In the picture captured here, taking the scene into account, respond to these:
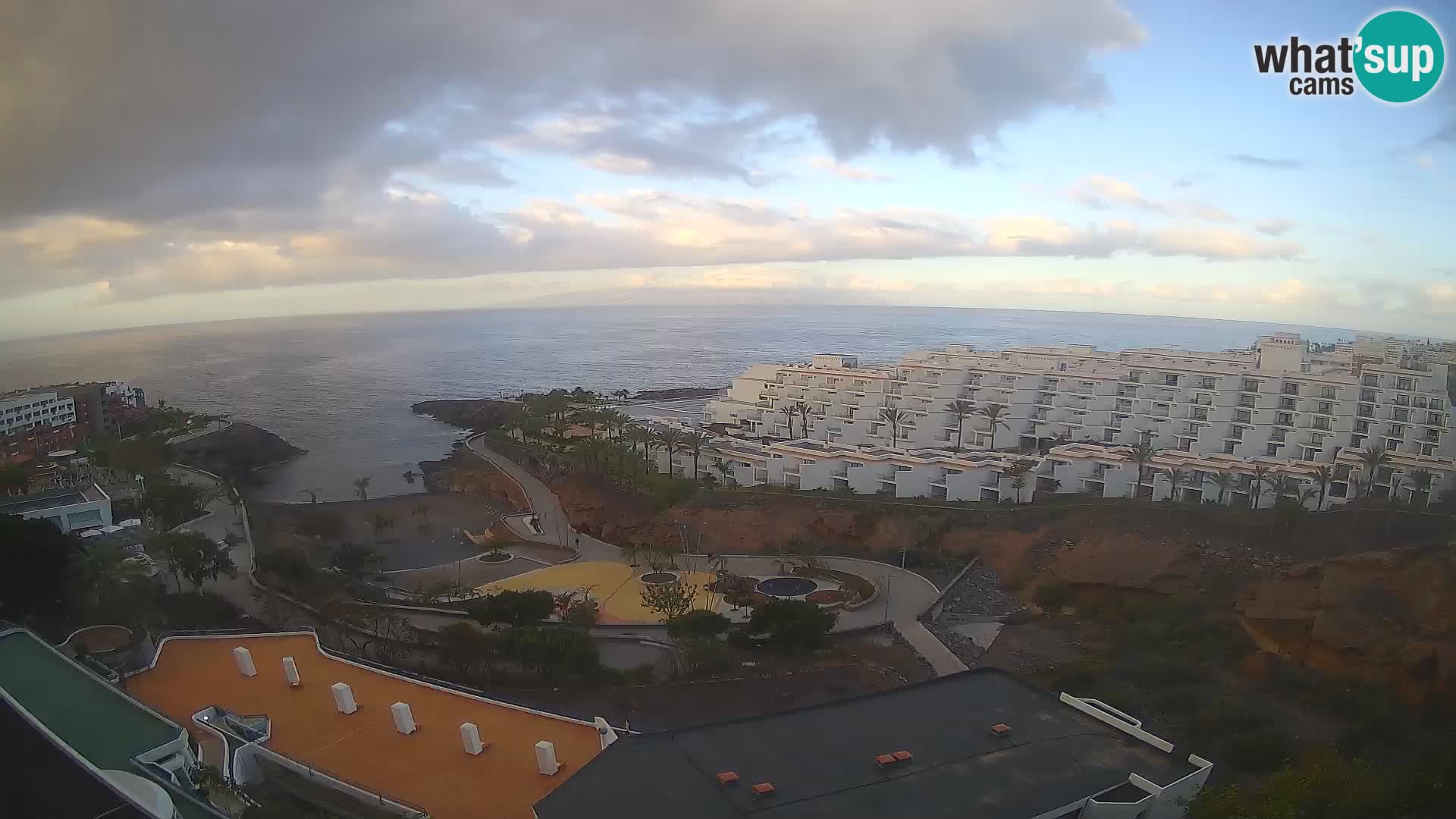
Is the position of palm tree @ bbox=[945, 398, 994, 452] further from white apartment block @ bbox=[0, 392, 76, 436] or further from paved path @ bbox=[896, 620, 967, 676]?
white apartment block @ bbox=[0, 392, 76, 436]

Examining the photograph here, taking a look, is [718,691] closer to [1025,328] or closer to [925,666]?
[925,666]

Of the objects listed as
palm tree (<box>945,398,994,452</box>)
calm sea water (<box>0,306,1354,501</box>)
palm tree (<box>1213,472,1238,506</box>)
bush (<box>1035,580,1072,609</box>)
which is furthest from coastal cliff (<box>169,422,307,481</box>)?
palm tree (<box>1213,472,1238,506</box>)

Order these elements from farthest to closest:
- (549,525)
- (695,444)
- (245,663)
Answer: (695,444), (549,525), (245,663)

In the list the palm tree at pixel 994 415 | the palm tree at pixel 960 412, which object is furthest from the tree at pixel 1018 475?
the palm tree at pixel 960 412

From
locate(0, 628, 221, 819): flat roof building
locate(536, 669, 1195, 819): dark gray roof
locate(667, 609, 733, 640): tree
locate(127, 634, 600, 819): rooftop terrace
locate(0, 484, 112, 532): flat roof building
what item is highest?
locate(0, 484, 112, 532): flat roof building

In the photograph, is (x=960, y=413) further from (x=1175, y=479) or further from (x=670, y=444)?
(x=670, y=444)

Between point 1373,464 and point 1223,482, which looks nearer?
point 1373,464

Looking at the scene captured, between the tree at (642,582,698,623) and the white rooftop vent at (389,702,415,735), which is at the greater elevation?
the white rooftop vent at (389,702,415,735)

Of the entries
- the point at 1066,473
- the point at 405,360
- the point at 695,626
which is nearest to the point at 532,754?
the point at 695,626
